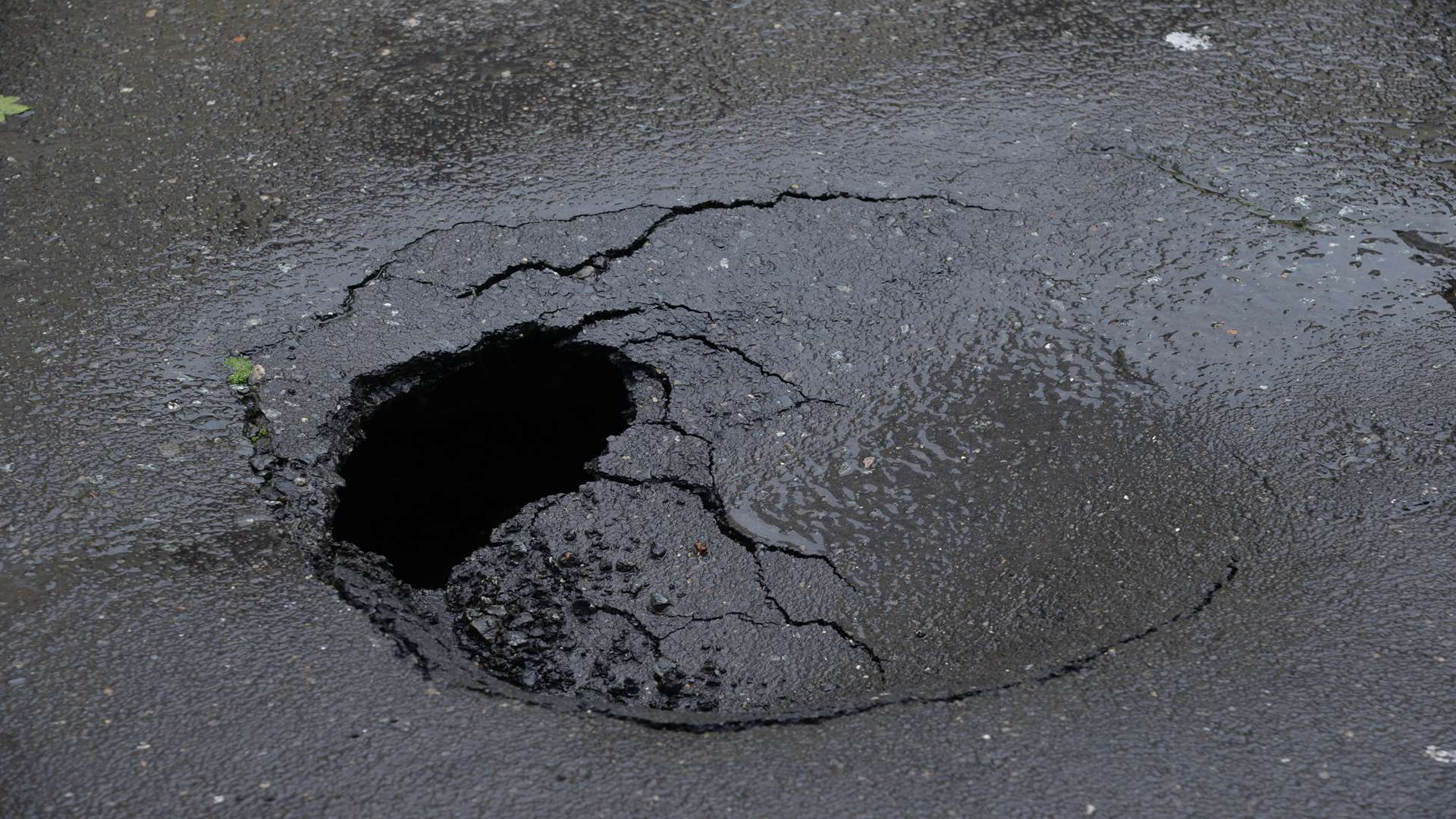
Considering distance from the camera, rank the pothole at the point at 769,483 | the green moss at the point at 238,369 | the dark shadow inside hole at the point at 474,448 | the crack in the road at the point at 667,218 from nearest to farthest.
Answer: the pothole at the point at 769,483 → the green moss at the point at 238,369 → the dark shadow inside hole at the point at 474,448 → the crack in the road at the point at 667,218

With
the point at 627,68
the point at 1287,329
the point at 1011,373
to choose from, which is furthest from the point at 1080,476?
the point at 627,68

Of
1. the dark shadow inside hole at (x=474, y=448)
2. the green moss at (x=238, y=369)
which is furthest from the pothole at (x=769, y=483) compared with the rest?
the green moss at (x=238, y=369)

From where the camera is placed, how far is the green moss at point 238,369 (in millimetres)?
3473

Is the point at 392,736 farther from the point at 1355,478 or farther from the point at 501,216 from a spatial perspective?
the point at 1355,478

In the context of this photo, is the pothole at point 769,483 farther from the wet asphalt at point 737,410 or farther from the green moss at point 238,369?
the green moss at point 238,369

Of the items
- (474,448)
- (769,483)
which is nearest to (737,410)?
(769,483)

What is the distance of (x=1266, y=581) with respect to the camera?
2.99 meters

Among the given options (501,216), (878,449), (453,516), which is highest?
(501,216)

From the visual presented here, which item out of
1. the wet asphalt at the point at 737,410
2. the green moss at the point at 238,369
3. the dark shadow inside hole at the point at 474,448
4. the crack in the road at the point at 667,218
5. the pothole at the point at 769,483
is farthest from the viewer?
the crack in the road at the point at 667,218

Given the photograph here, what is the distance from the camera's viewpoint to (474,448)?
13.1 ft

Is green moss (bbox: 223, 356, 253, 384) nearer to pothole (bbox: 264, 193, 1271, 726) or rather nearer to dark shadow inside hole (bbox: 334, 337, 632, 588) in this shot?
pothole (bbox: 264, 193, 1271, 726)

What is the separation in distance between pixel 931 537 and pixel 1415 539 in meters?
1.29

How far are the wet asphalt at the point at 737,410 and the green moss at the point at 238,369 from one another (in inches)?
1.5

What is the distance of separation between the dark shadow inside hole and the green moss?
389mm
